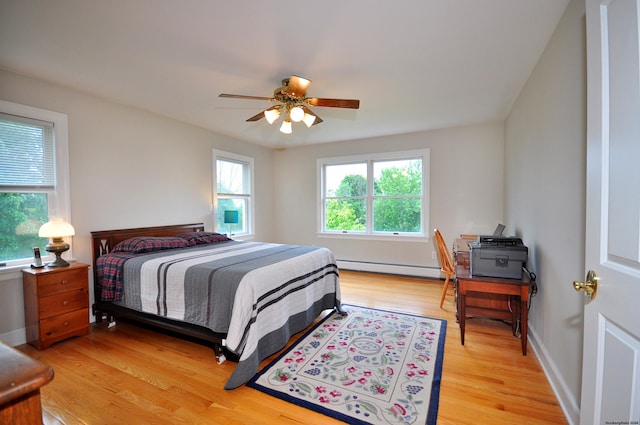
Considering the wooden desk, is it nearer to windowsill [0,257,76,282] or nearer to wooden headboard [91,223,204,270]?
wooden headboard [91,223,204,270]

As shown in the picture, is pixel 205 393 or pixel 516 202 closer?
pixel 205 393

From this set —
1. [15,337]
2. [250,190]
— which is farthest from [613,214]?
[250,190]

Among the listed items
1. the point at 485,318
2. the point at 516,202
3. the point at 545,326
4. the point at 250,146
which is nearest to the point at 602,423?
the point at 545,326

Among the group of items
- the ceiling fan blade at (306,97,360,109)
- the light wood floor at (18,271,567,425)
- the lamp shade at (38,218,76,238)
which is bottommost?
the light wood floor at (18,271,567,425)

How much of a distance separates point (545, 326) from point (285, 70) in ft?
10.0

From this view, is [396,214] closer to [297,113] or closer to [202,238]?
[297,113]

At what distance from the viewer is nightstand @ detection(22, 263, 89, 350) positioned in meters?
2.45

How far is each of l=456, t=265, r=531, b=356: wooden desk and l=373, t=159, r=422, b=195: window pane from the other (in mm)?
2217

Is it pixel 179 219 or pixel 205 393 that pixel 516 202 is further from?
pixel 179 219

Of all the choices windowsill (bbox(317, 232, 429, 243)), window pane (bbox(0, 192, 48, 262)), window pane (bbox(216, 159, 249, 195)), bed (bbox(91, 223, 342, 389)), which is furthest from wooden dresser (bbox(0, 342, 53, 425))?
windowsill (bbox(317, 232, 429, 243))

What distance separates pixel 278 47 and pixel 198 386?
2595mm

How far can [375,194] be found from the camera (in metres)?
5.20

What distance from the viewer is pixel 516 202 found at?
10.6 ft

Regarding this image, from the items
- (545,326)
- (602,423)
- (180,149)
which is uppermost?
(180,149)
